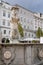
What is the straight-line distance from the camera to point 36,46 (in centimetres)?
705

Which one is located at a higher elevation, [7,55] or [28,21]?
[28,21]

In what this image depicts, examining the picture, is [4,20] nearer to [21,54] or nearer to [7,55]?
[21,54]

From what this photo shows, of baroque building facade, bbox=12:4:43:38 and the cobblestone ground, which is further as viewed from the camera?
baroque building facade, bbox=12:4:43:38

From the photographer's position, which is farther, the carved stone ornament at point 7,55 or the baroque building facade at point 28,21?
the baroque building facade at point 28,21

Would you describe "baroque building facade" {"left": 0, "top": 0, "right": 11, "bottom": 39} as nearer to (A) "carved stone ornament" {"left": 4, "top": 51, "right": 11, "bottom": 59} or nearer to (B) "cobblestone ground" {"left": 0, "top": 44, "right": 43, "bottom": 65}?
(B) "cobblestone ground" {"left": 0, "top": 44, "right": 43, "bottom": 65}

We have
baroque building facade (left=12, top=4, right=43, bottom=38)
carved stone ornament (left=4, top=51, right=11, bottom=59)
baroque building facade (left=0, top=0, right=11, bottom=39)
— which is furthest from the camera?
baroque building facade (left=12, top=4, right=43, bottom=38)

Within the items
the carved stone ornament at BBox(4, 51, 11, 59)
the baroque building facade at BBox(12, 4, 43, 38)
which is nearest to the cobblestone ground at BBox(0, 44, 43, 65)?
the carved stone ornament at BBox(4, 51, 11, 59)

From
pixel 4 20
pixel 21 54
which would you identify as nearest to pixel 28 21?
pixel 4 20

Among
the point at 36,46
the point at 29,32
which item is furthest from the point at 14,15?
the point at 29,32

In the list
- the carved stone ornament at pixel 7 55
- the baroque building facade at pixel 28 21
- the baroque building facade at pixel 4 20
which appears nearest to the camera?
the carved stone ornament at pixel 7 55

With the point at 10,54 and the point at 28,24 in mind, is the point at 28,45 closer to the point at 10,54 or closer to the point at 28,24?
the point at 10,54

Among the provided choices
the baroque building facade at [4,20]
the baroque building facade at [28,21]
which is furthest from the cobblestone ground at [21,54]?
the baroque building facade at [28,21]

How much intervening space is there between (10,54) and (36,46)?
1321 millimetres

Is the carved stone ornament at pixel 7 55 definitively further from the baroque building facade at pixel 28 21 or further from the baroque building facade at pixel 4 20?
the baroque building facade at pixel 28 21
